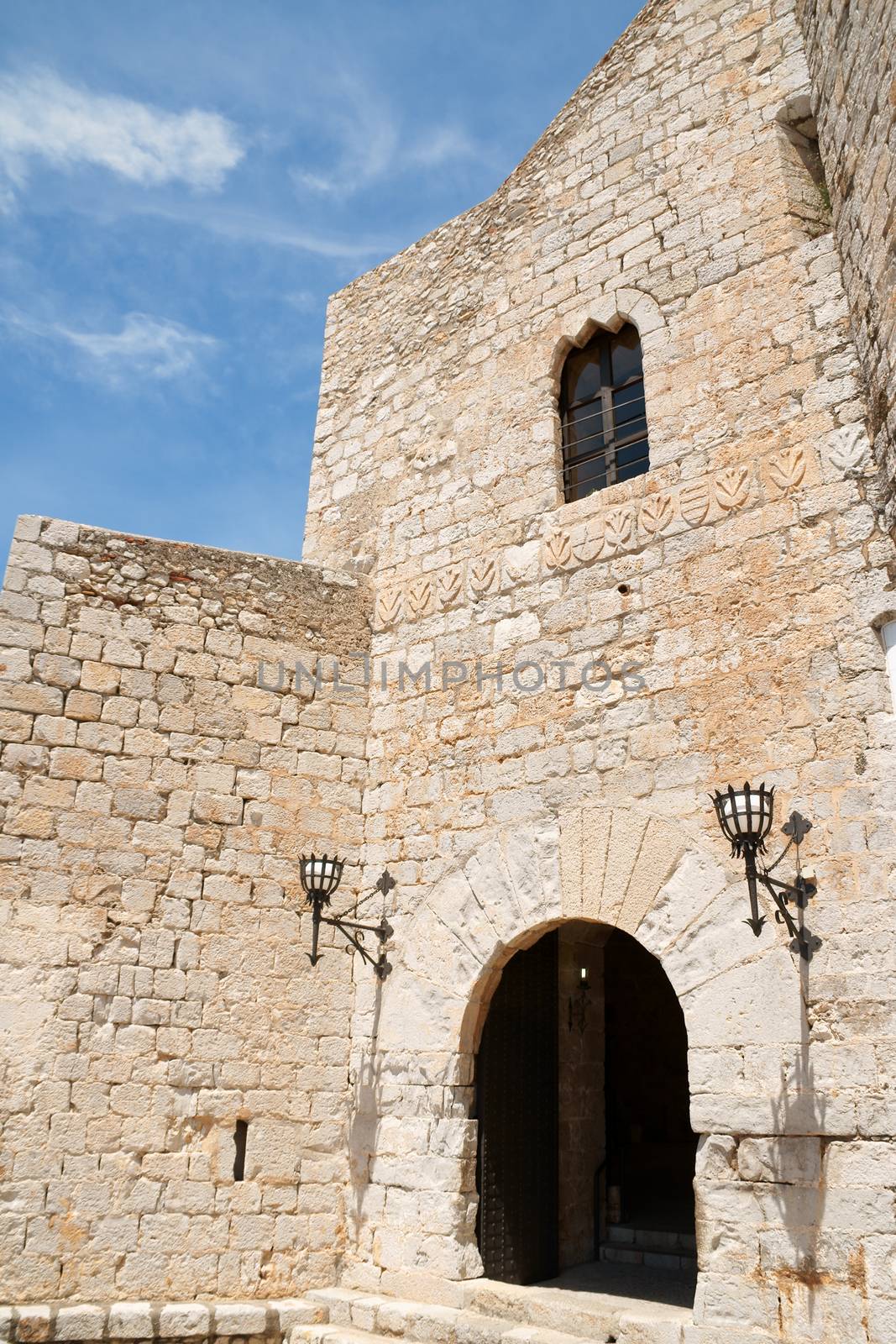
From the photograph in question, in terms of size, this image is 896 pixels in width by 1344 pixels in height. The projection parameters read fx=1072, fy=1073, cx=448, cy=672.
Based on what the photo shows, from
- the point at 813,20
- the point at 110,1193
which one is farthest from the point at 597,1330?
the point at 813,20

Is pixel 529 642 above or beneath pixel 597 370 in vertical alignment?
beneath

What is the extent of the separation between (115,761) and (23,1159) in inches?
79.7

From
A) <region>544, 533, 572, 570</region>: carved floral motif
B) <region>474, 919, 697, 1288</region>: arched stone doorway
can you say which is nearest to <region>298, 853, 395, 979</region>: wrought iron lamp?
<region>474, 919, 697, 1288</region>: arched stone doorway

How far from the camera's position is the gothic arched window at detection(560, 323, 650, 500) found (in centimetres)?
618

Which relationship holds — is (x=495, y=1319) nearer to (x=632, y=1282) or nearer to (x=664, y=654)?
(x=632, y=1282)

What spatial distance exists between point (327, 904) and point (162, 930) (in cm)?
90

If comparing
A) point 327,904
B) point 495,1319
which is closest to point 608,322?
point 327,904

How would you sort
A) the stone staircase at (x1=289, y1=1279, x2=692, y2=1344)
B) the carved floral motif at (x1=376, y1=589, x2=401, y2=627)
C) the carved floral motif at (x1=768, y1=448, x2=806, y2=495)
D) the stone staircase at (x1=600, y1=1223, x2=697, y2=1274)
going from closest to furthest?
the stone staircase at (x1=289, y1=1279, x2=692, y2=1344), the carved floral motif at (x1=768, y1=448, x2=806, y2=495), the stone staircase at (x1=600, y1=1223, x2=697, y2=1274), the carved floral motif at (x1=376, y1=589, x2=401, y2=627)

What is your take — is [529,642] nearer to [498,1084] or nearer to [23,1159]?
[498,1084]

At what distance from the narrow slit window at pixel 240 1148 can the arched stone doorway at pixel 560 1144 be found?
4.09 feet

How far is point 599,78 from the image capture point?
7.00 metres

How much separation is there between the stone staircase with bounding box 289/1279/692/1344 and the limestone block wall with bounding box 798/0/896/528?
3628mm

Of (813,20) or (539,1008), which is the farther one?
(539,1008)

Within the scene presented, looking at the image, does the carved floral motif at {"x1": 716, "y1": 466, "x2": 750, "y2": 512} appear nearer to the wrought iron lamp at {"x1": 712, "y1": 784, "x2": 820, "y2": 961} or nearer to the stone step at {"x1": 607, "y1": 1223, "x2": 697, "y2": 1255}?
the wrought iron lamp at {"x1": 712, "y1": 784, "x2": 820, "y2": 961}
